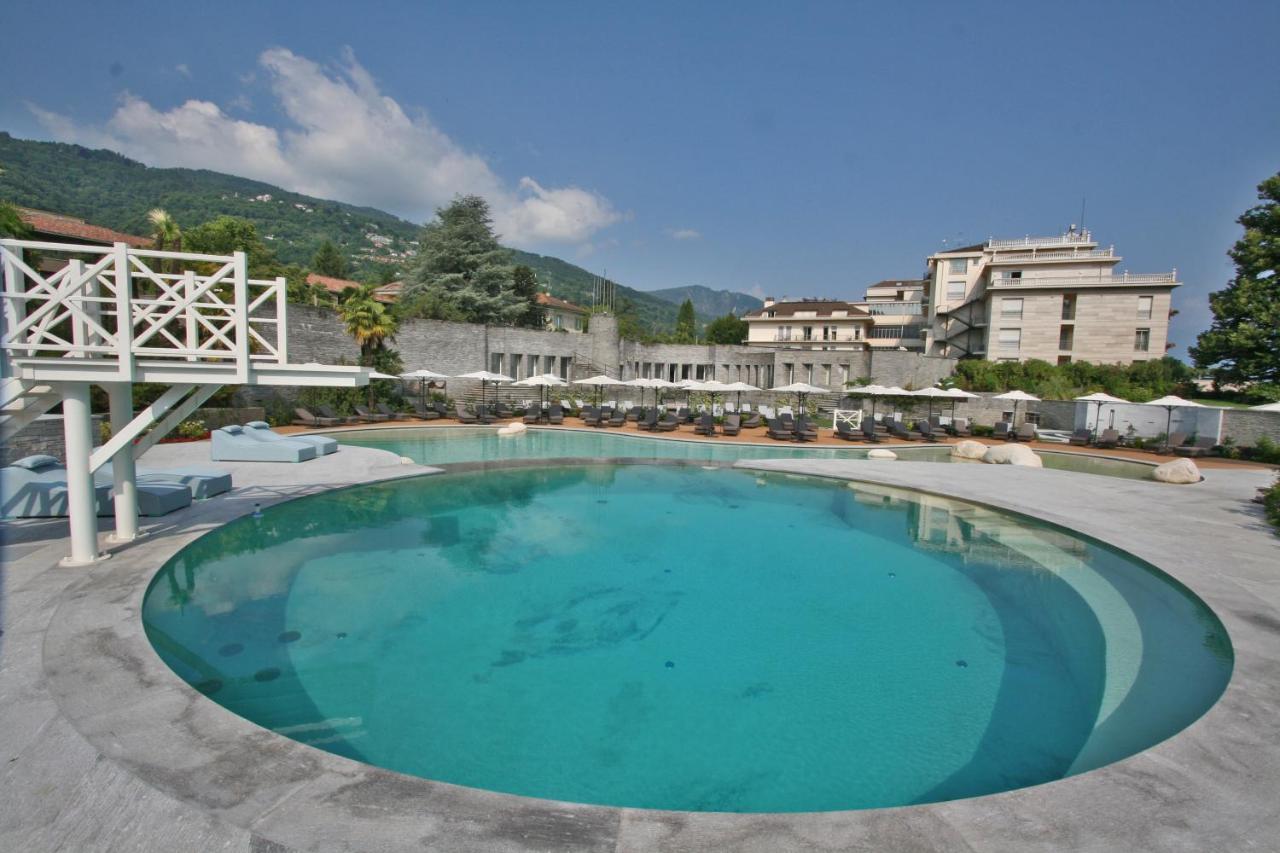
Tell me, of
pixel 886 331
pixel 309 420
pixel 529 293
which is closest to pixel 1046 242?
pixel 886 331

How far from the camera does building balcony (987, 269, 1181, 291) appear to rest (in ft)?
121

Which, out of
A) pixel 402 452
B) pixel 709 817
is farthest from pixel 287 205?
pixel 709 817

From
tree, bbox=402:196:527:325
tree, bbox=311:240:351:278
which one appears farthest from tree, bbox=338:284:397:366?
tree, bbox=311:240:351:278

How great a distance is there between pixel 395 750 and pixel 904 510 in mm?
9724

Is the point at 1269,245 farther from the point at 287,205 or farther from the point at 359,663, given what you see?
the point at 287,205

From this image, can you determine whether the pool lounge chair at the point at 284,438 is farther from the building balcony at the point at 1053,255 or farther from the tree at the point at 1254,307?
the building balcony at the point at 1053,255

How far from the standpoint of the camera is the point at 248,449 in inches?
498

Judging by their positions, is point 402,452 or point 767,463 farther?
point 402,452

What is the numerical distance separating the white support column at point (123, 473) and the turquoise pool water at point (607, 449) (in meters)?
8.36

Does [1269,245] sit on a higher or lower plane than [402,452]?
higher

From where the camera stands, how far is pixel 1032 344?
39.6 m

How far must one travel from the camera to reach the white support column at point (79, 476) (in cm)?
583

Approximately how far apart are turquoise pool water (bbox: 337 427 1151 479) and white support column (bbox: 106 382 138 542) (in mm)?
8360

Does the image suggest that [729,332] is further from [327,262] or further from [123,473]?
[123,473]
